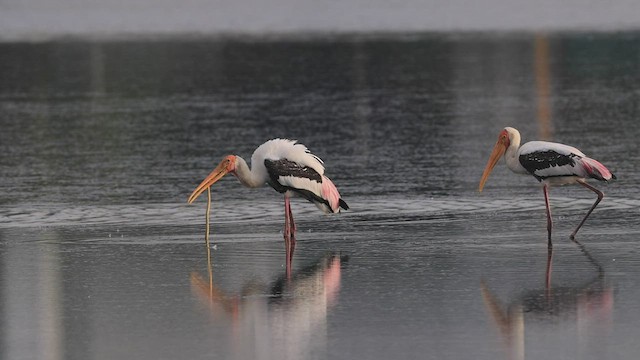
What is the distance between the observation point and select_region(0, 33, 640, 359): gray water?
917 cm

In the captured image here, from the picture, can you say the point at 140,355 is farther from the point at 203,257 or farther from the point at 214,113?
the point at 214,113

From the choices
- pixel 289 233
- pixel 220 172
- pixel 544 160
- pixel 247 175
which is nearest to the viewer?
pixel 289 233

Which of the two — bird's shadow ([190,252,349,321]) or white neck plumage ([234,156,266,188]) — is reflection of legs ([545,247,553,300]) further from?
white neck plumage ([234,156,266,188])

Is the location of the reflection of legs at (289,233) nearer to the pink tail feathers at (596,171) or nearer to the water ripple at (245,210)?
the water ripple at (245,210)

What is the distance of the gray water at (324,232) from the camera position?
30.1ft

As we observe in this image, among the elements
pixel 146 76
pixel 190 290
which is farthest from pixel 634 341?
pixel 146 76

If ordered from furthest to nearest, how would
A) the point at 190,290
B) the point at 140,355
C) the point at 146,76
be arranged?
the point at 146,76
the point at 190,290
the point at 140,355

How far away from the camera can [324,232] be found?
44.0ft

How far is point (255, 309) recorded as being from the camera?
9.99 meters

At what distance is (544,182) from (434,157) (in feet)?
18.9

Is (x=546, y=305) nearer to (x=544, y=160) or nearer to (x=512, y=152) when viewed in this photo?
(x=544, y=160)

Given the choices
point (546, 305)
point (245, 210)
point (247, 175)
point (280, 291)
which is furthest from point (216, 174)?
point (546, 305)

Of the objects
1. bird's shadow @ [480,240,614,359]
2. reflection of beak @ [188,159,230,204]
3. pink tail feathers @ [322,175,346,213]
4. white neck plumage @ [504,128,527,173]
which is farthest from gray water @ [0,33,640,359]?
white neck plumage @ [504,128,527,173]

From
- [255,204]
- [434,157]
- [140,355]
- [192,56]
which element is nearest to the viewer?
[140,355]
